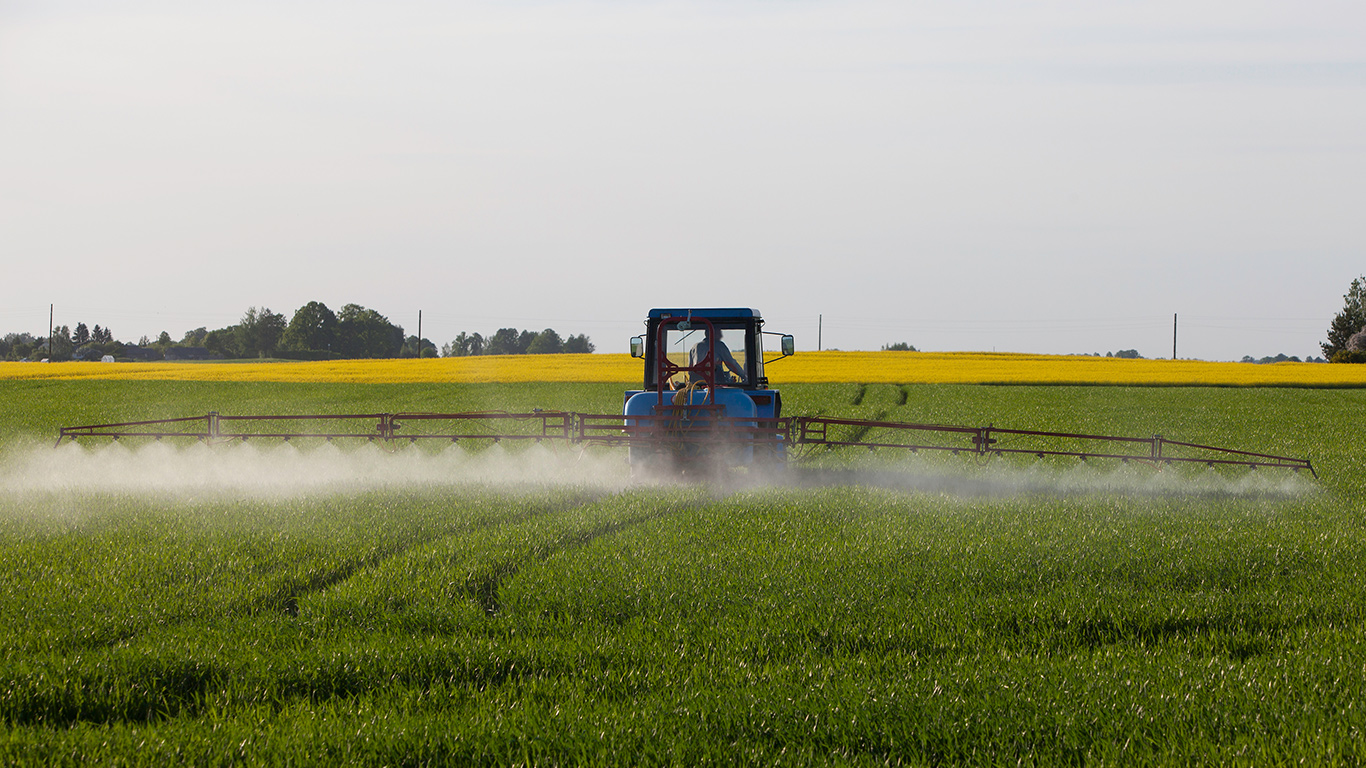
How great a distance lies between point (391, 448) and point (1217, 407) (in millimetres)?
22641

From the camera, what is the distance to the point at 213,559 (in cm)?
732

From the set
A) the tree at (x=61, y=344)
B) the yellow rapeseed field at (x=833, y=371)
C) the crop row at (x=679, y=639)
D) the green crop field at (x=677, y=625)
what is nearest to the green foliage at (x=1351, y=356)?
the yellow rapeseed field at (x=833, y=371)

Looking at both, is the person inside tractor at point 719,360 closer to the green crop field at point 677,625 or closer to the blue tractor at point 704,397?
the blue tractor at point 704,397

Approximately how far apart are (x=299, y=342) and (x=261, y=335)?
1310 cm

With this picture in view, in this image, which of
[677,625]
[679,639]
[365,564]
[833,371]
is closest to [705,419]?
[365,564]

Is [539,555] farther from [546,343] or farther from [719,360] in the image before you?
[546,343]

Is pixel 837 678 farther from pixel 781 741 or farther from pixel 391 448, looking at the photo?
pixel 391 448

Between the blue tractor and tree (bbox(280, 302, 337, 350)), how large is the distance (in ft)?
311

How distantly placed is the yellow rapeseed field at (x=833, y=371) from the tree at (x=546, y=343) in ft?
212

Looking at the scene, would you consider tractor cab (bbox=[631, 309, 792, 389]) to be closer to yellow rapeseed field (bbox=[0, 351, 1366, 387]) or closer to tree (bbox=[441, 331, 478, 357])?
yellow rapeseed field (bbox=[0, 351, 1366, 387])

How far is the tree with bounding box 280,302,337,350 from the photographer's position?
100m

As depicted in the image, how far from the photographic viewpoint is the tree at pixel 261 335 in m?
110

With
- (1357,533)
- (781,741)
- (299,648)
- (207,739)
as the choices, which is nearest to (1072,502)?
(1357,533)

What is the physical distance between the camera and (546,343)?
11569cm
